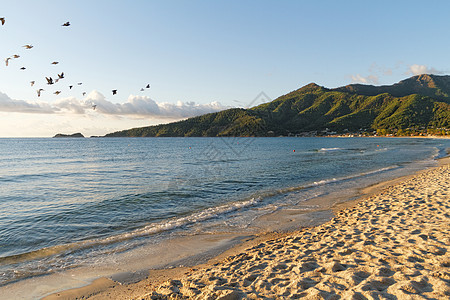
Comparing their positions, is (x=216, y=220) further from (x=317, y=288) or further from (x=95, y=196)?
(x=95, y=196)

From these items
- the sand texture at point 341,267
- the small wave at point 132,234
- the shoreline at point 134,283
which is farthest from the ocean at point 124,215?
the sand texture at point 341,267

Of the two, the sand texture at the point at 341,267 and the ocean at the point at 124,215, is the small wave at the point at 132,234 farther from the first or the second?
the sand texture at the point at 341,267

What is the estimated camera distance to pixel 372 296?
4562mm

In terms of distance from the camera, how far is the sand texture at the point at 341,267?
4918 mm

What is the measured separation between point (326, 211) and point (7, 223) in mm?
16952

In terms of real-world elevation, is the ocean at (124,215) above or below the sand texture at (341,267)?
below

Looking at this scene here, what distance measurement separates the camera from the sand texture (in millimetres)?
4918

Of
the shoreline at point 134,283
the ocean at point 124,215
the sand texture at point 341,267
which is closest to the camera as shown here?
the sand texture at point 341,267

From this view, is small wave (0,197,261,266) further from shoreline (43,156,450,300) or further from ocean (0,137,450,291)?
shoreline (43,156,450,300)

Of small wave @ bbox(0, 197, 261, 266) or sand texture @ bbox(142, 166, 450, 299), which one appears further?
small wave @ bbox(0, 197, 261, 266)

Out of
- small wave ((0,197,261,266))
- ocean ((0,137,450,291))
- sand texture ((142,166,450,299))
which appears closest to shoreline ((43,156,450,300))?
sand texture ((142,166,450,299))

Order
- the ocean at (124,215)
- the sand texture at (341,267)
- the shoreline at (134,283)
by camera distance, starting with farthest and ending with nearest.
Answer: the ocean at (124,215), the shoreline at (134,283), the sand texture at (341,267)

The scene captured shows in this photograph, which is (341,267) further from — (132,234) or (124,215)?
(124,215)

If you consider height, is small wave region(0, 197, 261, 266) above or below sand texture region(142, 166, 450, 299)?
below
